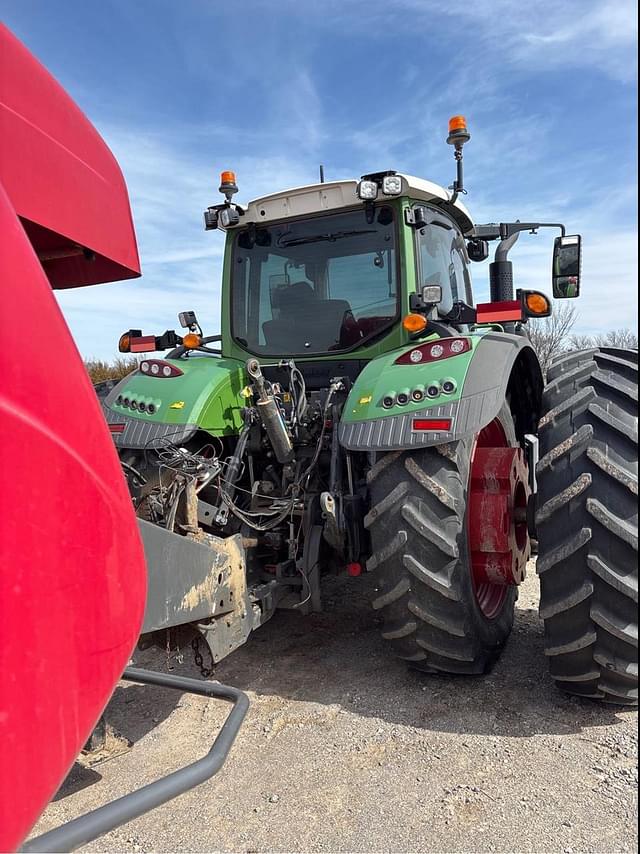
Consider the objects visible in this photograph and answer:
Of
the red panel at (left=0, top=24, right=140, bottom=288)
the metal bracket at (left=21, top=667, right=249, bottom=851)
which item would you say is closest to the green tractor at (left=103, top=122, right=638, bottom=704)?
the metal bracket at (left=21, top=667, right=249, bottom=851)

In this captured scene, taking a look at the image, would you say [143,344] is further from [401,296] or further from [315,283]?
[401,296]

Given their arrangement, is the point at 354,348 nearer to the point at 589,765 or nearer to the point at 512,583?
the point at 512,583

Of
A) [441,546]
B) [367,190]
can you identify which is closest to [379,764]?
[441,546]

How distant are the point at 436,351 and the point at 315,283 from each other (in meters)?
1.07

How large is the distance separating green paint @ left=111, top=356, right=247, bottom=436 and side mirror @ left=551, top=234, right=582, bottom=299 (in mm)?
1741

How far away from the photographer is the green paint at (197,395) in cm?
320

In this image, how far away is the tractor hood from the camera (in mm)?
3154

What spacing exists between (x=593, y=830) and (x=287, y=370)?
2.42m

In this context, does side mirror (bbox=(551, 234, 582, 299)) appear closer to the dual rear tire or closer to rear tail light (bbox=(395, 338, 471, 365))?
the dual rear tire

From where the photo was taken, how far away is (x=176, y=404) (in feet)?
10.6

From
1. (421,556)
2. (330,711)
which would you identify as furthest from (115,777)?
(421,556)

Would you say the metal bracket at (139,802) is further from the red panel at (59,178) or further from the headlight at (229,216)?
the headlight at (229,216)

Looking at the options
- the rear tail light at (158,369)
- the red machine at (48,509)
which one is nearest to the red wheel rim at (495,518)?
the rear tail light at (158,369)

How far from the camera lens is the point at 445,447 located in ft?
8.45
